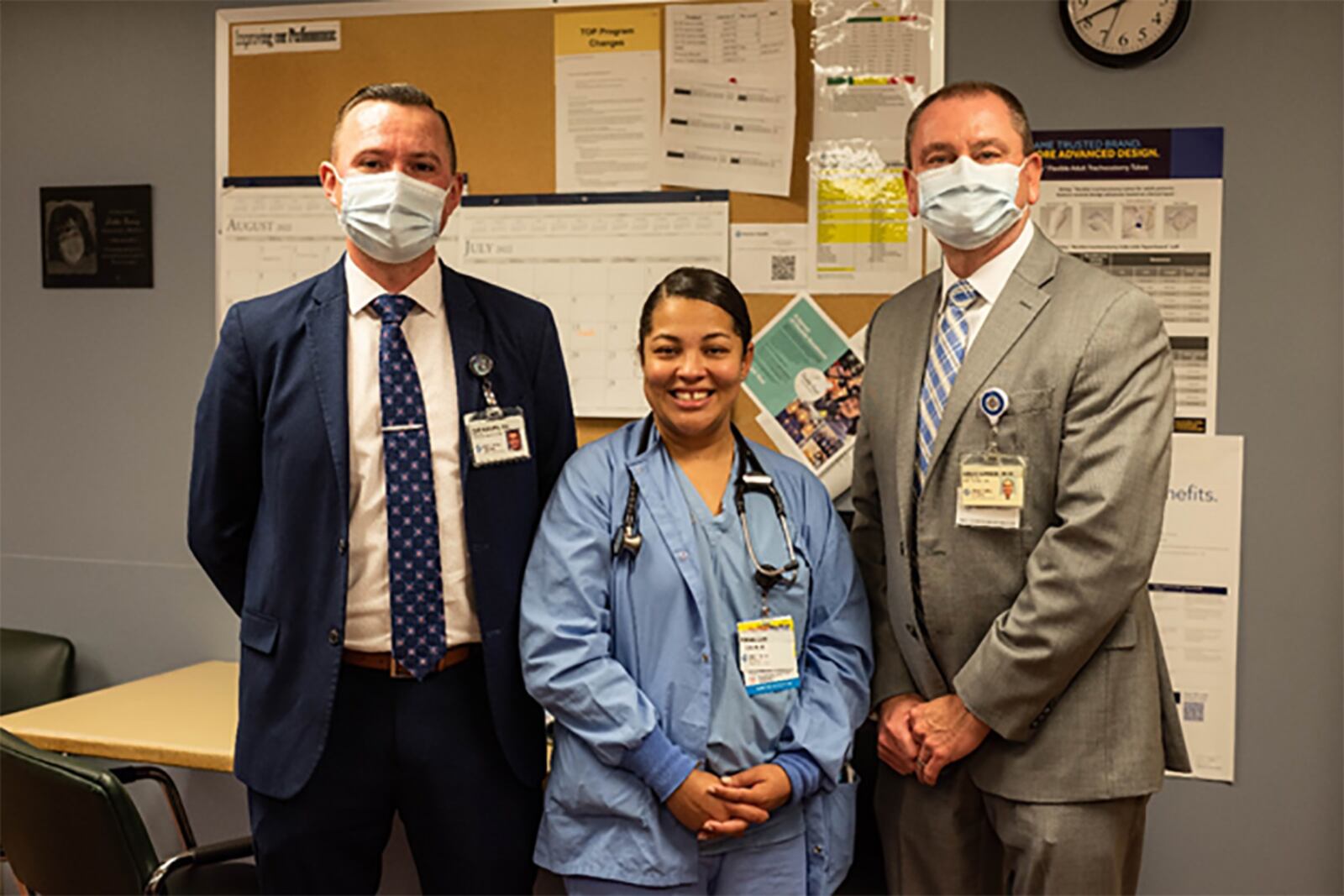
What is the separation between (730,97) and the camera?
9.44 feet

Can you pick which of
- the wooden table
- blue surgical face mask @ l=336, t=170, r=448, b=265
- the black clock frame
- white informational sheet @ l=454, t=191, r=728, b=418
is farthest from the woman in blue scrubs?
the black clock frame

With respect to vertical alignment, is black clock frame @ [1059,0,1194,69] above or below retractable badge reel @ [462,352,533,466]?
above

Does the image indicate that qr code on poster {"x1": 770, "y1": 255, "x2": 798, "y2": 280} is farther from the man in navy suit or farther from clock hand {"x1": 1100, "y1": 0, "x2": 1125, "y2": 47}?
the man in navy suit

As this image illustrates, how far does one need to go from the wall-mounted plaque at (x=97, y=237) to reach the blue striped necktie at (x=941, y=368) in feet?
7.64

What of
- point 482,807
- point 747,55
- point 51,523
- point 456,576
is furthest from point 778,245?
point 51,523

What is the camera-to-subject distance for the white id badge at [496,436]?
2033mm

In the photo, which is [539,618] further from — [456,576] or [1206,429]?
[1206,429]

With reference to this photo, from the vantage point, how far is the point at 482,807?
80.0 inches

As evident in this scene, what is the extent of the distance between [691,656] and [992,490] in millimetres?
569

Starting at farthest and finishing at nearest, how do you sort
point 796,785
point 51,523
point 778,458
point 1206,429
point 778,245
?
1. point 51,523
2. point 778,245
3. point 1206,429
4. point 778,458
5. point 796,785

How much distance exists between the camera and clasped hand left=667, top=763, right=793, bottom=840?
188cm

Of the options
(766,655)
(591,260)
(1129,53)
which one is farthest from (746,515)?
(1129,53)

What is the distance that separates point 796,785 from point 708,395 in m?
0.67

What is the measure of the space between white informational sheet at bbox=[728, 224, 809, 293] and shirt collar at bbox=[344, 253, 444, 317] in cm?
99
